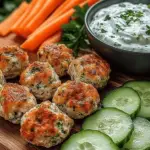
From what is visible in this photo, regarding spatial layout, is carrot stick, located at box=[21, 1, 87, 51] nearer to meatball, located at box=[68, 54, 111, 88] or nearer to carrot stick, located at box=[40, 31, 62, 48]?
carrot stick, located at box=[40, 31, 62, 48]

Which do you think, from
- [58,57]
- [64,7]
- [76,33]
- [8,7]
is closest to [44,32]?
[76,33]

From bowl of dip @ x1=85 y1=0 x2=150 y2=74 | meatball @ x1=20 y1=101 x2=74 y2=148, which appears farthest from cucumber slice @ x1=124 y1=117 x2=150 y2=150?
bowl of dip @ x1=85 y1=0 x2=150 y2=74

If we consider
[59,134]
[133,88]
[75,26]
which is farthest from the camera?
[75,26]

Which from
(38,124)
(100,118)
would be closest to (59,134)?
(38,124)

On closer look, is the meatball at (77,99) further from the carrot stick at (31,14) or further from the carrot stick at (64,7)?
the carrot stick at (64,7)

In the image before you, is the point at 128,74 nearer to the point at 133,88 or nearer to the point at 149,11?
the point at 133,88

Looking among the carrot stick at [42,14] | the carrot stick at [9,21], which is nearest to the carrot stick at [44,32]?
the carrot stick at [42,14]
